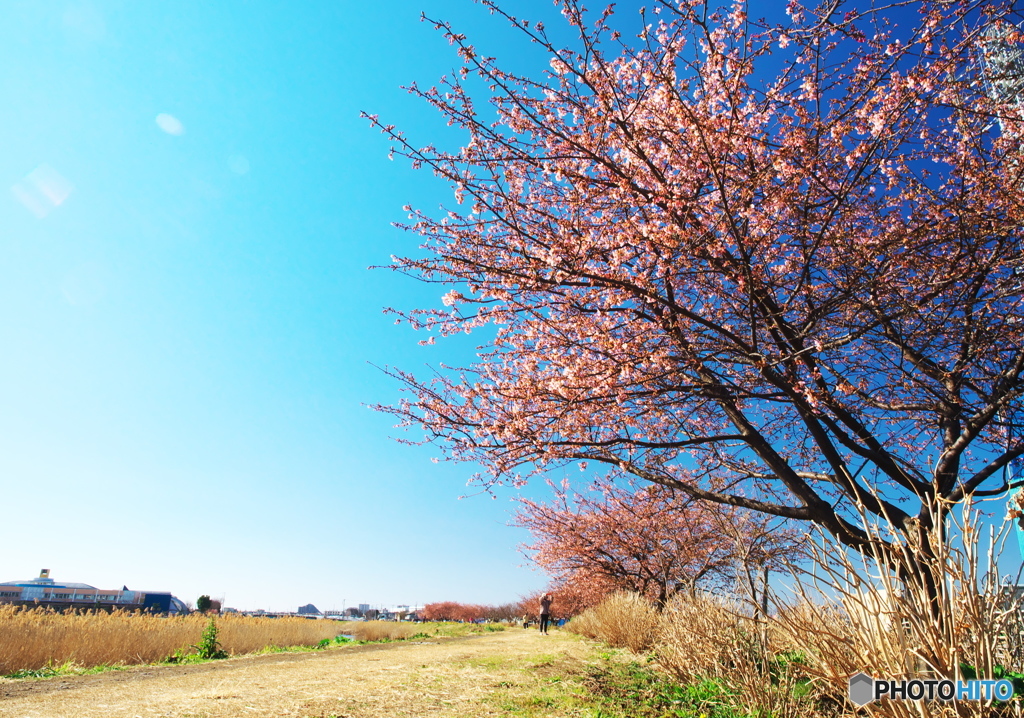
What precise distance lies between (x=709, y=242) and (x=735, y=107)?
116 cm

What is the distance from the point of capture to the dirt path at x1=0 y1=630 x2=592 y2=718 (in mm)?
4906

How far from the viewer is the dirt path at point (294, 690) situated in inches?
193

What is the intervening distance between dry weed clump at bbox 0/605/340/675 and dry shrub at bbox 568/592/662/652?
28.9 ft

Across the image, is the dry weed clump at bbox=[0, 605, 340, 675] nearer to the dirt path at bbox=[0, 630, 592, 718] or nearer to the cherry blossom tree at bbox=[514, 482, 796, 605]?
the dirt path at bbox=[0, 630, 592, 718]

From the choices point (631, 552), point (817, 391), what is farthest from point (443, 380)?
point (631, 552)

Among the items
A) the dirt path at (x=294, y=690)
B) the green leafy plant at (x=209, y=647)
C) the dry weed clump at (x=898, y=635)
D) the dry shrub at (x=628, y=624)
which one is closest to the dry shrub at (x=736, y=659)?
the dry weed clump at (x=898, y=635)

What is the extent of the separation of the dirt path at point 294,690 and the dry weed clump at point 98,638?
2.00 meters

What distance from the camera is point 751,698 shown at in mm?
3979

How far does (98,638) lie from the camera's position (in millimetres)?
10547

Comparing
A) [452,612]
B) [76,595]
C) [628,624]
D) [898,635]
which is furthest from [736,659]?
[76,595]

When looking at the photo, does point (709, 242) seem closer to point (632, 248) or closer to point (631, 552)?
point (632, 248)

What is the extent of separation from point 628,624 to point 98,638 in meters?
10.1

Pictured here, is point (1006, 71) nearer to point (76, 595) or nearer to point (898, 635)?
point (898, 635)

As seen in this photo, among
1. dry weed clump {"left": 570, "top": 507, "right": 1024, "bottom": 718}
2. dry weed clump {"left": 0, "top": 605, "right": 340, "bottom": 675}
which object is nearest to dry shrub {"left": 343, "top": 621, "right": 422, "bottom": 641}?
dry weed clump {"left": 0, "top": 605, "right": 340, "bottom": 675}
